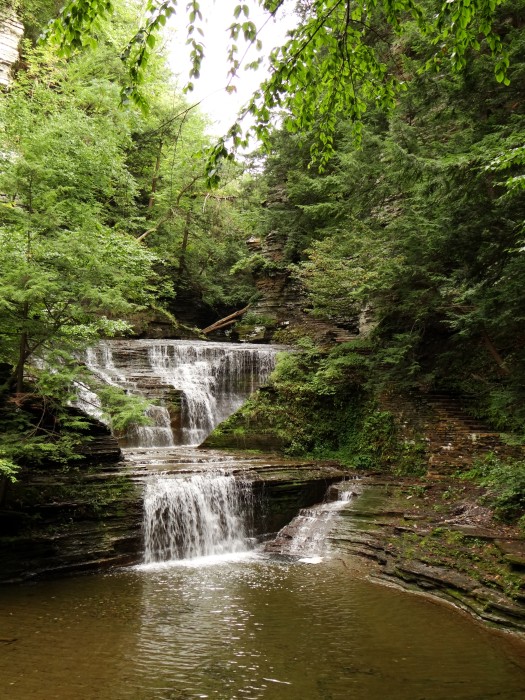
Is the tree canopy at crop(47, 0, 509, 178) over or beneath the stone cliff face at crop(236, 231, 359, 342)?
beneath

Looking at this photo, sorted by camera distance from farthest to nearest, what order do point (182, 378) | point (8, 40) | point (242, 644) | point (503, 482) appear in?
point (8, 40) < point (182, 378) < point (503, 482) < point (242, 644)

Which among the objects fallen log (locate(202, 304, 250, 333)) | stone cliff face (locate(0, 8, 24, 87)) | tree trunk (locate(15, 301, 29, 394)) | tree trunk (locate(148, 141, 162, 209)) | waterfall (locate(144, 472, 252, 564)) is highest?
stone cliff face (locate(0, 8, 24, 87))

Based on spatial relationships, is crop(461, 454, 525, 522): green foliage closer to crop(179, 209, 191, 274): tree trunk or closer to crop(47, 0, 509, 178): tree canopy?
crop(47, 0, 509, 178): tree canopy

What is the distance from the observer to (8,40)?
2000cm

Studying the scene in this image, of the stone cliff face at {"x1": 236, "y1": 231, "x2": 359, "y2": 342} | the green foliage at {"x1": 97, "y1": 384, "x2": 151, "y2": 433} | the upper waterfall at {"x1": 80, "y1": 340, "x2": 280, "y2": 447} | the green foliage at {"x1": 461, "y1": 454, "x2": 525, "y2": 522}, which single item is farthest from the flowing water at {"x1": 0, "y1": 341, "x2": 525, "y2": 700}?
the stone cliff face at {"x1": 236, "y1": 231, "x2": 359, "y2": 342}

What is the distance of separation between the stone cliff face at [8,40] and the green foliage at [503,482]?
21713 millimetres

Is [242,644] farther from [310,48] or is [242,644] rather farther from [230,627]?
[310,48]

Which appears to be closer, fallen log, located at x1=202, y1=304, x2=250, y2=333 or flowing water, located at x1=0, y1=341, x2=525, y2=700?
flowing water, located at x1=0, y1=341, x2=525, y2=700

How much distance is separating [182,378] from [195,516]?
23.6 ft

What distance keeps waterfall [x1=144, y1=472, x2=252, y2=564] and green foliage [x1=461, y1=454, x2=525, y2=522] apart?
4.76 meters

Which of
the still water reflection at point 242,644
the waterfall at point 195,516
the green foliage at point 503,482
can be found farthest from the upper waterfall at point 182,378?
the green foliage at point 503,482

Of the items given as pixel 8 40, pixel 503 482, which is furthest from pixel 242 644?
pixel 8 40

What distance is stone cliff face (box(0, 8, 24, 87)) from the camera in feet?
64.1

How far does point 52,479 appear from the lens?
867 centimetres
